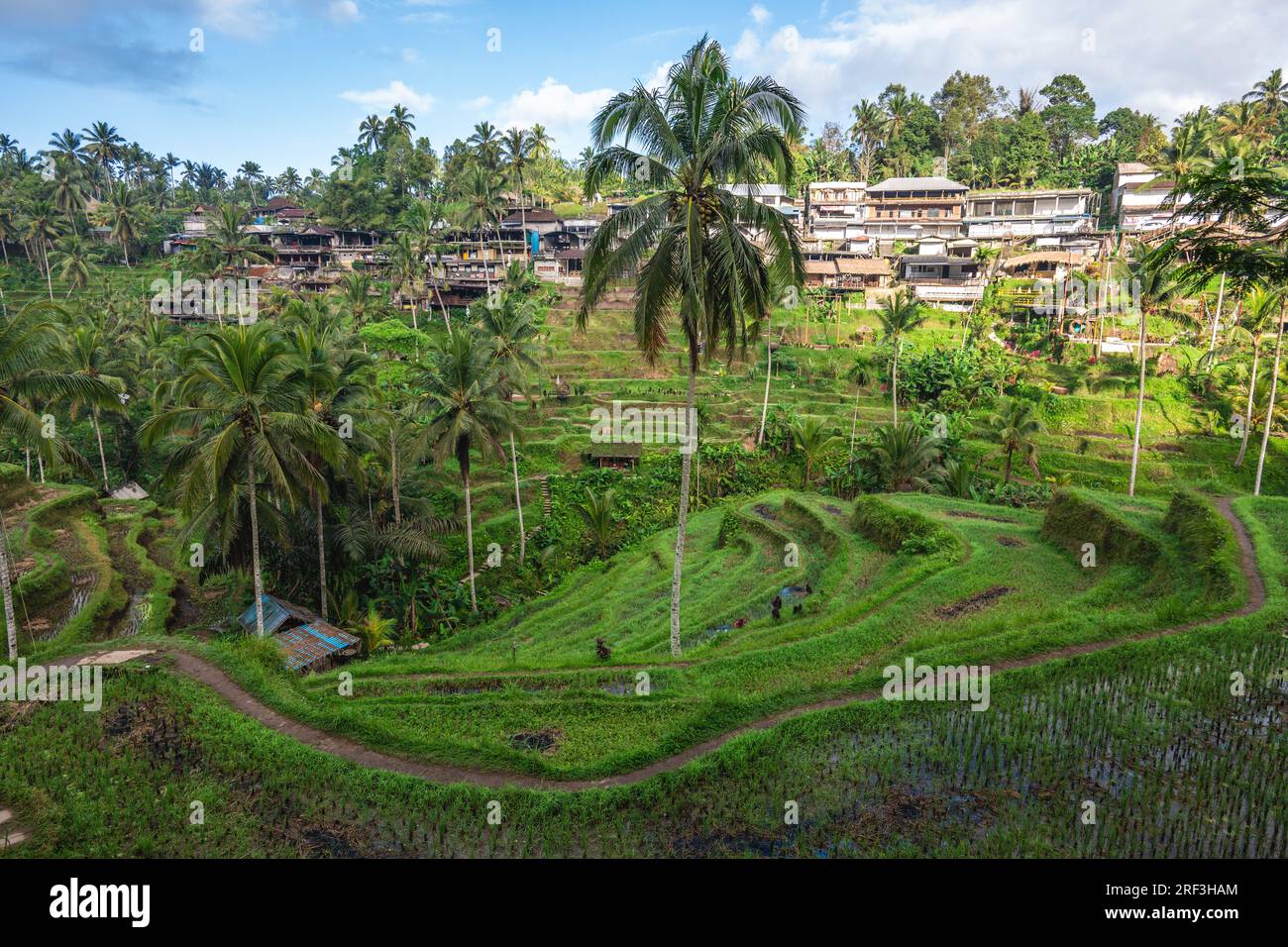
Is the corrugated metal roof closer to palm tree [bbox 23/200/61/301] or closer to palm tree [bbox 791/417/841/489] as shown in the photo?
palm tree [bbox 791/417/841/489]

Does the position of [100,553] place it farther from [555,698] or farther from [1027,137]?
[1027,137]

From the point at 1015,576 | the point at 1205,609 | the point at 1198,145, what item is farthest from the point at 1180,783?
the point at 1198,145

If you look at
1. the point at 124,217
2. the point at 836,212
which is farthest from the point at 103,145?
the point at 836,212

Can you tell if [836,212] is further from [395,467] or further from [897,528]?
[395,467]

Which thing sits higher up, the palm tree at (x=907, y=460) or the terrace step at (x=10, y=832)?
the palm tree at (x=907, y=460)

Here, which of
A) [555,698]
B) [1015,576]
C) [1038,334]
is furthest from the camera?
[1038,334]

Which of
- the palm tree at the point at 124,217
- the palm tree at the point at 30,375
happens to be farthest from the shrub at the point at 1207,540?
the palm tree at the point at 124,217

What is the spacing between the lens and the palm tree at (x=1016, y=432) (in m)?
39.3

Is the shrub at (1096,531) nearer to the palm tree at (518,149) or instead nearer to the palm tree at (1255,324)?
the palm tree at (1255,324)

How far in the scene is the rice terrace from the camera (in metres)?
11.4

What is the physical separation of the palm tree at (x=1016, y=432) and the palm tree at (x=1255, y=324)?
10353 mm

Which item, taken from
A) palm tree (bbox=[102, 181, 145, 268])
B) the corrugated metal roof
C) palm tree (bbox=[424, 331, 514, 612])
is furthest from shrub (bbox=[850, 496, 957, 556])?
palm tree (bbox=[102, 181, 145, 268])

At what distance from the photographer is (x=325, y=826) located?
452 inches

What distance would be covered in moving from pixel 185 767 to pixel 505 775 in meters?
6.22
